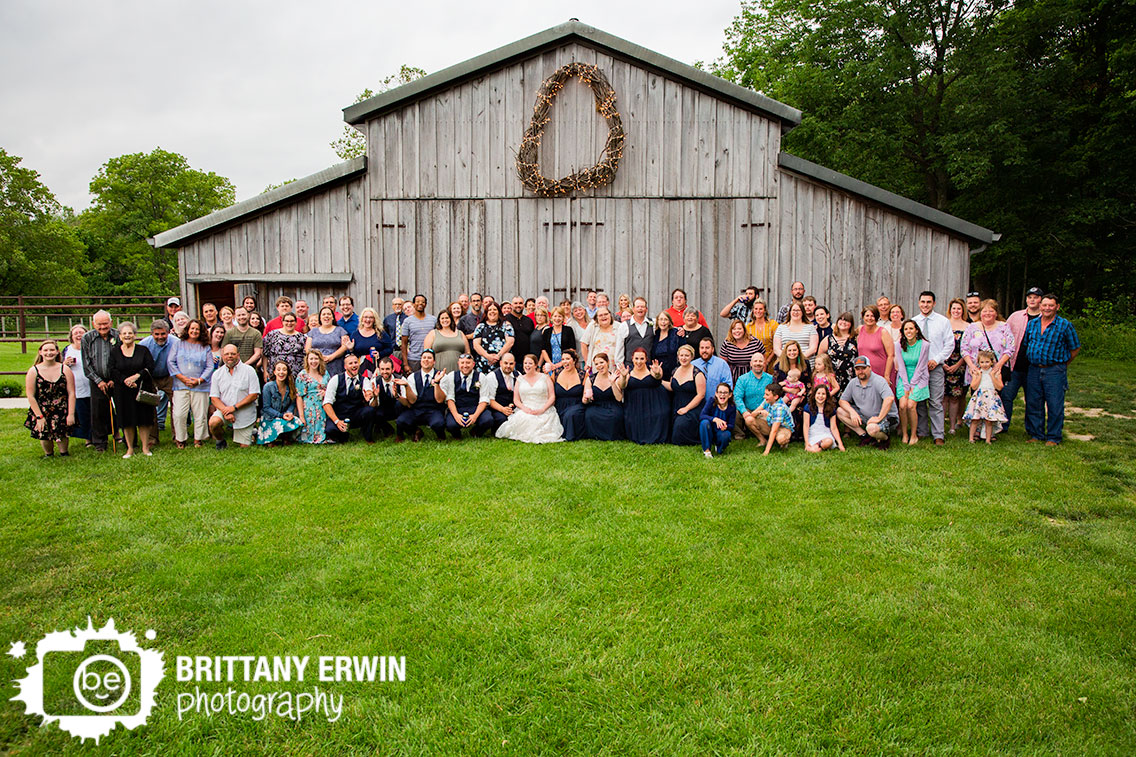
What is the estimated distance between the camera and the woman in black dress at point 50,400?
7598 millimetres

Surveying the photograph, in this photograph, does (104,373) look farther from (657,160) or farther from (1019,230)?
(1019,230)

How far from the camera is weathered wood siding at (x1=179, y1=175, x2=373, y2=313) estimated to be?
413 inches

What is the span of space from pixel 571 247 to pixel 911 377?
208 inches

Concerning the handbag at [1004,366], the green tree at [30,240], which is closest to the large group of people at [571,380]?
the handbag at [1004,366]

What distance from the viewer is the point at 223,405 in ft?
26.5

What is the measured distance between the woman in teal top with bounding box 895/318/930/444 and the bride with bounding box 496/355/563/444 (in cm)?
424

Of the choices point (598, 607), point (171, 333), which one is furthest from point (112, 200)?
point (598, 607)

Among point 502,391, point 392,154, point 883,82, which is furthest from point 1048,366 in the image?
point 883,82

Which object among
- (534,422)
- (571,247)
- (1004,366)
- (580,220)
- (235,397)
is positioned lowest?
(534,422)

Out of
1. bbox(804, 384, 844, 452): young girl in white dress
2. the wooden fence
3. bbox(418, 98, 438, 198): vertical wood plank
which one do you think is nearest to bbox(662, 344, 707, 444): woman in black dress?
bbox(804, 384, 844, 452): young girl in white dress

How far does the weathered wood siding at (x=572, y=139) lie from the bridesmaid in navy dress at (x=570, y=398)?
10.6ft

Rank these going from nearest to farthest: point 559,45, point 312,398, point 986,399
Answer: point 986,399
point 312,398
point 559,45

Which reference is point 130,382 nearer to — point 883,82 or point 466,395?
point 466,395

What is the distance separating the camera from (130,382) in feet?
25.0
